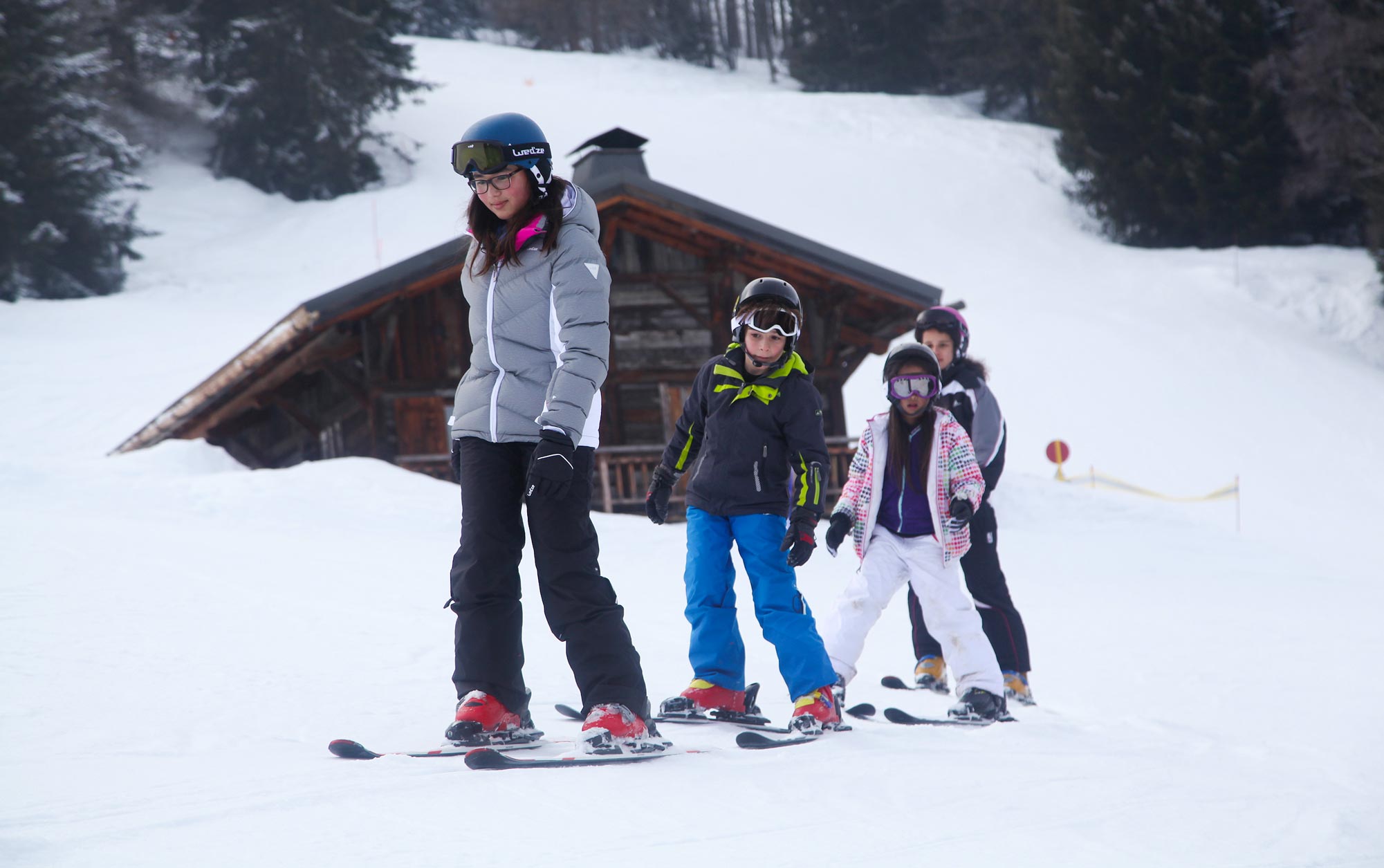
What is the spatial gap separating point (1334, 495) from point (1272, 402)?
4.92m

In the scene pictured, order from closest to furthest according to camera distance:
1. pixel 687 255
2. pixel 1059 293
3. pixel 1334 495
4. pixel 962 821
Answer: pixel 962 821, pixel 687 255, pixel 1334 495, pixel 1059 293

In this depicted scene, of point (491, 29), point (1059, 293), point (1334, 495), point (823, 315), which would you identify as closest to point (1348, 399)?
point (1334, 495)

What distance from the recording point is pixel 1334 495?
20266 mm

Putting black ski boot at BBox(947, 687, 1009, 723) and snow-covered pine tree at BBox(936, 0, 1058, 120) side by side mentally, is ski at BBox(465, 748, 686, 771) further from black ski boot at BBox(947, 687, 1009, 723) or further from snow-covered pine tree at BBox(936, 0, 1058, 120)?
snow-covered pine tree at BBox(936, 0, 1058, 120)

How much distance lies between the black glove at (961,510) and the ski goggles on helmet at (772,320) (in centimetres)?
105

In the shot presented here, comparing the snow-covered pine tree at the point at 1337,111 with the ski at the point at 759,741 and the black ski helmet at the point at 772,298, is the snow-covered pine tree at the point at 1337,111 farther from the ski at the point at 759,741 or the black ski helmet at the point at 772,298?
the ski at the point at 759,741

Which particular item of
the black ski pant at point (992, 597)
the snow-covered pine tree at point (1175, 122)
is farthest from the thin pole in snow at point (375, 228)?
the black ski pant at point (992, 597)

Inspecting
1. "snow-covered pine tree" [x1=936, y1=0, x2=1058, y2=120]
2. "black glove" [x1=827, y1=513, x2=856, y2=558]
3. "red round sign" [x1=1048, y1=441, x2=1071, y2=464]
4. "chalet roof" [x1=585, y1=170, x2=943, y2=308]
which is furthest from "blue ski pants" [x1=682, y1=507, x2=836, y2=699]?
"snow-covered pine tree" [x1=936, y1=0, x2=1058, y2=120]

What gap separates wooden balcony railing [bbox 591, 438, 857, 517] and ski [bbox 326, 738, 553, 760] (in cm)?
968

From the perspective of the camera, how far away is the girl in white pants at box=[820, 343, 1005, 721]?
16.4ft

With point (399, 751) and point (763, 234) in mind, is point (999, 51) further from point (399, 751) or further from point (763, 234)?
point (399, 751)

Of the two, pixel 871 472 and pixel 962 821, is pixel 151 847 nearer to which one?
pixel 962 821

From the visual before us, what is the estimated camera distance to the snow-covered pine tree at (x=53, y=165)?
2730 cm

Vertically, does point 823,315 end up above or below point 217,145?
below
